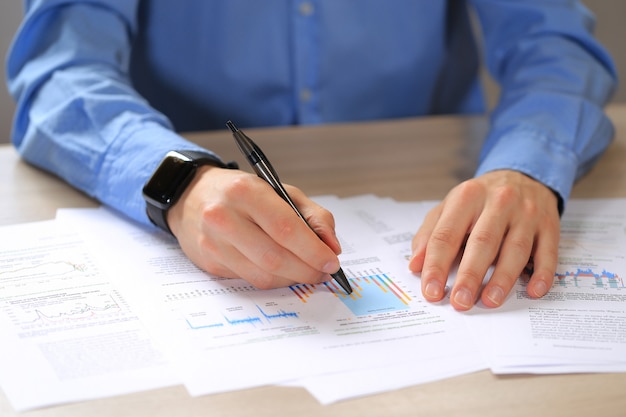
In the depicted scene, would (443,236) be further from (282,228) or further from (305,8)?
(305,8)

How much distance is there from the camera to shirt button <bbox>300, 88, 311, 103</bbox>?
1375 millimetres

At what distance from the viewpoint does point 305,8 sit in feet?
4.29

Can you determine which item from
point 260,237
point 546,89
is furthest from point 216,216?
point 546,89

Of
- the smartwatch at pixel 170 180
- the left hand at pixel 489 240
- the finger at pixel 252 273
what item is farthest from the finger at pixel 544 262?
the smartwatch at pixel 170 180

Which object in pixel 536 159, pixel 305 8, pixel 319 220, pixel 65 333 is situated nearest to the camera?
pixel 65 333

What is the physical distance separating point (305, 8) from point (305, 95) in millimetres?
155

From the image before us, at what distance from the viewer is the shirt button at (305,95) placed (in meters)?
1.38

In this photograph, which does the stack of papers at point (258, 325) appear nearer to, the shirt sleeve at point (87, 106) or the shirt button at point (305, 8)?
the shirt sleeve at point (87, 106)

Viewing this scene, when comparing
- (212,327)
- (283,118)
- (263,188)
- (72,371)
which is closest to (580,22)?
(283,118)

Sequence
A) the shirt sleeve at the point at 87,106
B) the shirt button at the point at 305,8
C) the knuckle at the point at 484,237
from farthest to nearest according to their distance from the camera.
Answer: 1. the shirt button at the point at 305,8
2. the shirt sleeve at the point at 87,106
3. the knuckle at the point at 484,237

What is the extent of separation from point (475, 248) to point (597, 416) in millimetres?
244

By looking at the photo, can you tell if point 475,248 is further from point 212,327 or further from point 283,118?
point 283,118

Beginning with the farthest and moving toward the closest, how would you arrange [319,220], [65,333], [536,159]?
[536,159] → [319,220] → [65,333]

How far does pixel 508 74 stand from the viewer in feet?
4.23
